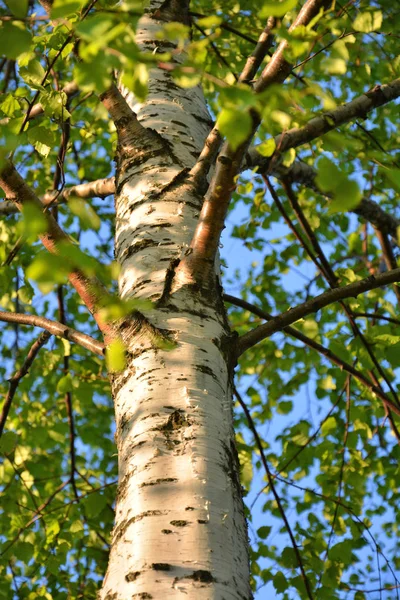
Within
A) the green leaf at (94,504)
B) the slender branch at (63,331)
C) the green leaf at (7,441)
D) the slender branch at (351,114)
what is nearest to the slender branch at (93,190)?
the slender branch at (63,331)

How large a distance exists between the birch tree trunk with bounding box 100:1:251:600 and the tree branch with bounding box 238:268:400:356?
113 millimetres

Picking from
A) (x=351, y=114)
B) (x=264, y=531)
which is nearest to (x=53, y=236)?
(x=351, y=114)

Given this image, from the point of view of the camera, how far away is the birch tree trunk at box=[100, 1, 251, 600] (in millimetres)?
1103

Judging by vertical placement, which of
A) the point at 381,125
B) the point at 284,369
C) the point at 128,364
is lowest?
the point at 128,364

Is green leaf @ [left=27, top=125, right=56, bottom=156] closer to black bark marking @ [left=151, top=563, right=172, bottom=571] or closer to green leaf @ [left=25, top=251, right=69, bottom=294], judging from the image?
green leaf @ [left=25, top=251, right=69, bottom=294]

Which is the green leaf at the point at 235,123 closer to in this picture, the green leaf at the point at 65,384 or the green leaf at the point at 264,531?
the green leaf at the point at 65,384

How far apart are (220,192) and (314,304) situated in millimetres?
439

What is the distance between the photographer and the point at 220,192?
152cm

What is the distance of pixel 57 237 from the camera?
1.62m

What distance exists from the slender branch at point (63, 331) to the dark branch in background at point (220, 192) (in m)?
0.30

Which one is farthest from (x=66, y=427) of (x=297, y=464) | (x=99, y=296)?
(x=99, y=296)

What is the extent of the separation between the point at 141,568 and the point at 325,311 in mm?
2647

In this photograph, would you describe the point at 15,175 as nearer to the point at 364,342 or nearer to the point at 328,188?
the point at 328,188

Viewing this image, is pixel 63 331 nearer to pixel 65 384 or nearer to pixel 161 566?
pixel 161 566
